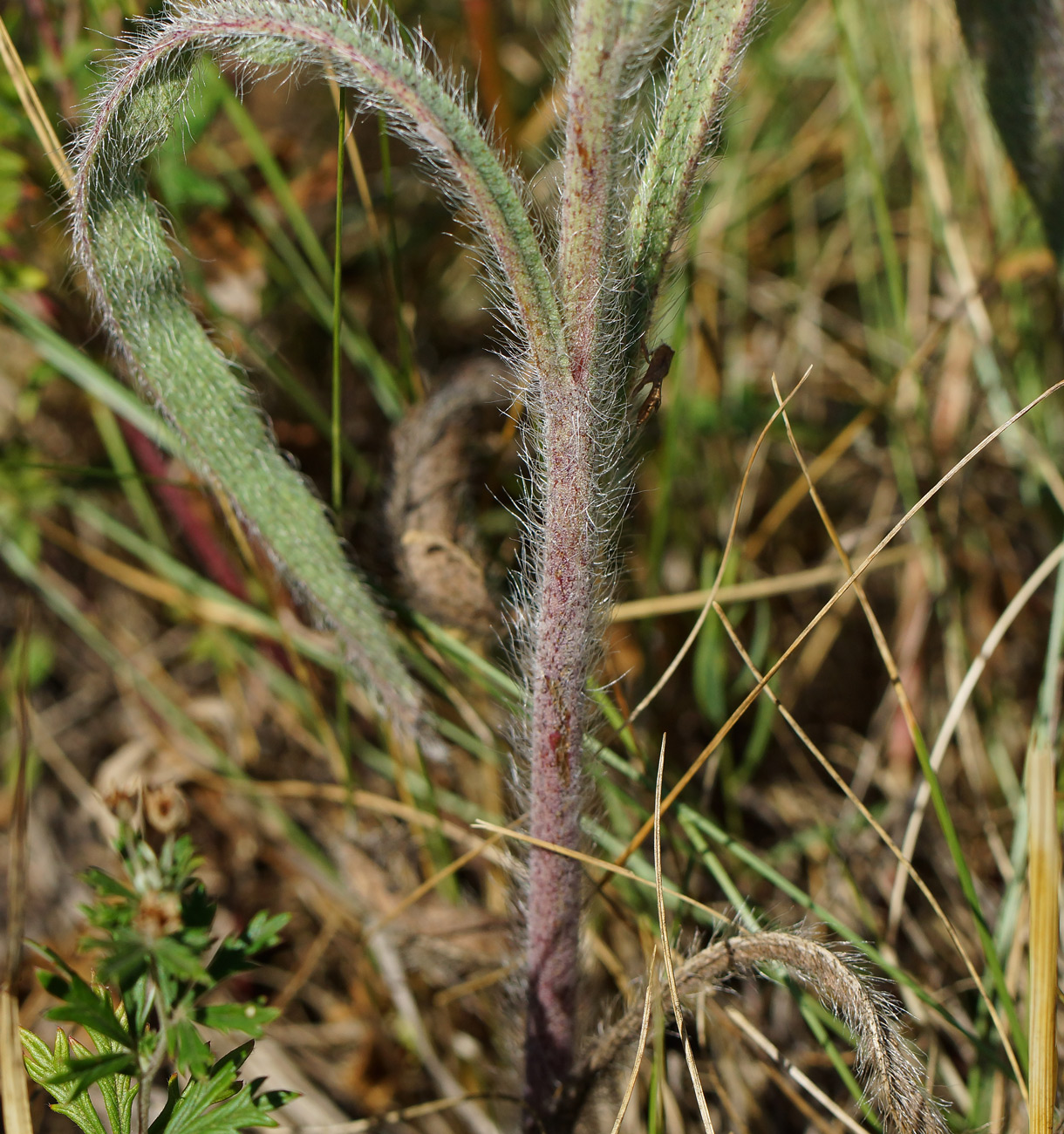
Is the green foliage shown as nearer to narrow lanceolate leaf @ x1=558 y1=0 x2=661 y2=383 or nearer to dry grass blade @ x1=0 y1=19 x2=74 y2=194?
narrow lanceolate leaf @ x1=558 y1=0 x2=661 y2=383

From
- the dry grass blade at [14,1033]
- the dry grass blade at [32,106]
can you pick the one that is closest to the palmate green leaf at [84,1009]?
the dry grass blade at [14,1033]

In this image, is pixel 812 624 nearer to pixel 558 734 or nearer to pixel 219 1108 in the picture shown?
pixel 558 734

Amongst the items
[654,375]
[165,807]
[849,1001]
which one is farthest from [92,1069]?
[654,375]

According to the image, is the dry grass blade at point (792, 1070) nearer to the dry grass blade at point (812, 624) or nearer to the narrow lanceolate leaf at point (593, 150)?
the dry grass blade at point (812, 624)

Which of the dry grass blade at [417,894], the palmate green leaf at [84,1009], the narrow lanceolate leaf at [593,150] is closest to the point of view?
the narrow lanceolate leaf at [593,150]

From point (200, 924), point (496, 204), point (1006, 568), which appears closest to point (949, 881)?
point (1006, 568)

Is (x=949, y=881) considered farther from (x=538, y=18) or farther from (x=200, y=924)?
(x=538, y=18)
